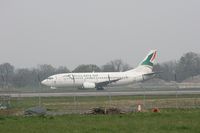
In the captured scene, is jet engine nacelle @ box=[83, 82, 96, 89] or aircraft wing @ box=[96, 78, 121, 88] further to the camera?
aircraft wing @ box=[96, 78, 121, 88]

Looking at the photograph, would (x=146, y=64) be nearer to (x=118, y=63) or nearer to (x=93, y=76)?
(x=93, y=76)

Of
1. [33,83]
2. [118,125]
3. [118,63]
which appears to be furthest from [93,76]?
[118,63]

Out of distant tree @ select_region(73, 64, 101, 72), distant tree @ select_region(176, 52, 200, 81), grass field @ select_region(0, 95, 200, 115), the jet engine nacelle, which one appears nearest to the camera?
grass field @ select_region(0, 95, 200, 115)

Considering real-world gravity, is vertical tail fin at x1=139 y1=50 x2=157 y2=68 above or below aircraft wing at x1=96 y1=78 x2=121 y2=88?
above

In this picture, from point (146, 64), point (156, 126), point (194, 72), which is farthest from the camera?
point (194, 72)

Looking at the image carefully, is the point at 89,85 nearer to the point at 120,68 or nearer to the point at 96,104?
the point at 96,104

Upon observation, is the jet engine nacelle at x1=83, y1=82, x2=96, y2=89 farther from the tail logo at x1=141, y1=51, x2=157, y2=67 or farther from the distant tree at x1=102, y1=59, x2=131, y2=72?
the distant tree at x1=102, y1=59, x2=131, y2=72

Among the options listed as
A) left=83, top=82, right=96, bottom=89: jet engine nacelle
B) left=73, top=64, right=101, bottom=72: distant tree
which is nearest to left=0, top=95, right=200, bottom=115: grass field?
left=83, top=82, right=96, bottom=89: jet engine nacelle

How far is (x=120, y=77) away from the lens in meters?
85.7

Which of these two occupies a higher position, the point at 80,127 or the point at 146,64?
the point at 146,64

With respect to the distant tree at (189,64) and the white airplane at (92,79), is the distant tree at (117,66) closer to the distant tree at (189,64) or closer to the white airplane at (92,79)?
the distant tree at (189,64)

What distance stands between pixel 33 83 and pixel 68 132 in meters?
89.9

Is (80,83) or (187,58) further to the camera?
(187,58)

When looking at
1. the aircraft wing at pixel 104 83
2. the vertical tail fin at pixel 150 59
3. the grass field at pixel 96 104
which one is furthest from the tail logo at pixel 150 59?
the grass field at pixel 96 104
